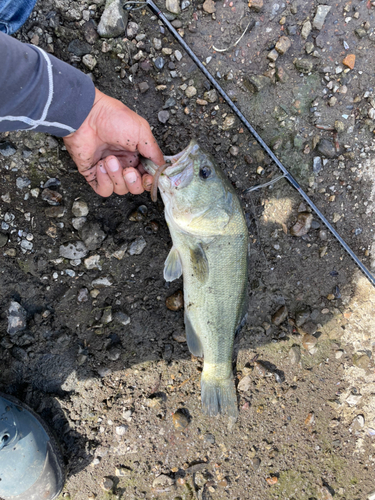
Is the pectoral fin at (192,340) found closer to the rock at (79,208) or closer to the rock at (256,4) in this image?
the rock at (79,208)

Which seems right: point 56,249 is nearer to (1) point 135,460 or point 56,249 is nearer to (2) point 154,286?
(2) point 154,286

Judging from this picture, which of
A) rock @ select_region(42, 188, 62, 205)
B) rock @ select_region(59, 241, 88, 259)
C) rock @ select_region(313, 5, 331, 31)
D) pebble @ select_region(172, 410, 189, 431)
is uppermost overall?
rock @ select_region(313, 5, 331, 31)

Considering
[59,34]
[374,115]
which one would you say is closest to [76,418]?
[59,34]

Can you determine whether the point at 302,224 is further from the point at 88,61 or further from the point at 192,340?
the point at 88,61

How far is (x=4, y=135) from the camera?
2490mm

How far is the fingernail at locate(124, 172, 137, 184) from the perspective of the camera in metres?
2.37

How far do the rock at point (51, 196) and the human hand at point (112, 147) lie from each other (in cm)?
31

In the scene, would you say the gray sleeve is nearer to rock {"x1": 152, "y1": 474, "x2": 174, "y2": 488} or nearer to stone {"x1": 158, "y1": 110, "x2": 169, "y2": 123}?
stone {"x1": 158, "y1": 110, "x2": 169, "y2": 123}

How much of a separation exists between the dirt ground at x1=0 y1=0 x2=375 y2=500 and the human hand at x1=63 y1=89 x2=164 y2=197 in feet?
0.83

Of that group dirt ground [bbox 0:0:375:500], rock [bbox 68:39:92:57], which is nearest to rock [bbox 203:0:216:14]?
dirt ground [bbox 0:0:375:500]

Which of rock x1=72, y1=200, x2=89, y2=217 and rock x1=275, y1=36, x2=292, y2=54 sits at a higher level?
rock x1=275, y1=36, x2=292, y2=54

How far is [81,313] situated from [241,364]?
5.53 feet

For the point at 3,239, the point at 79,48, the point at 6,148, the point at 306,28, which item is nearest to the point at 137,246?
the point at 3,239

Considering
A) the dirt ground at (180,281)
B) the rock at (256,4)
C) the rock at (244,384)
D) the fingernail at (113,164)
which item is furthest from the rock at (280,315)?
the rock at (256,4)
